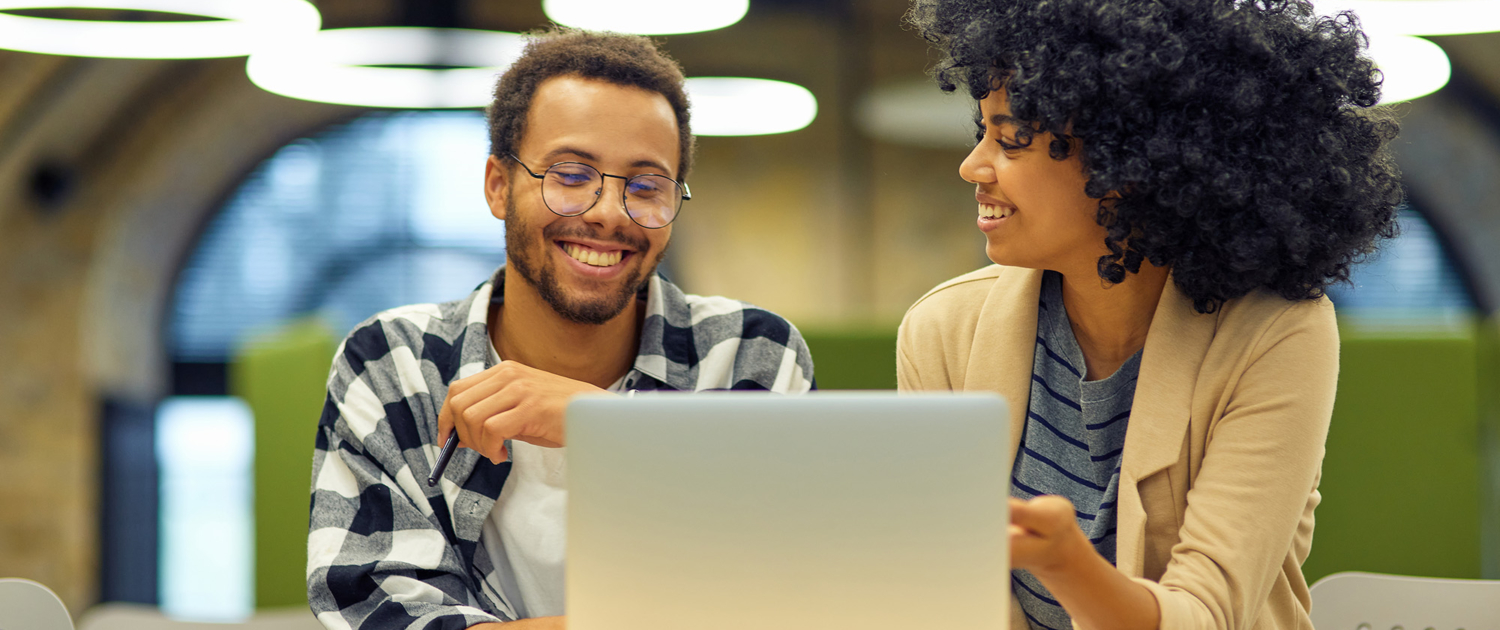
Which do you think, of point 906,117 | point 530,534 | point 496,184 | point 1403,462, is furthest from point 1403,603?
point 906,117

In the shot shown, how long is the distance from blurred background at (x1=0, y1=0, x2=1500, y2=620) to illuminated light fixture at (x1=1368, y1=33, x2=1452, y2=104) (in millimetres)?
2218

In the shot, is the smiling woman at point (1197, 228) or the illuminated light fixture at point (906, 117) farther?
the illuminated light fixture at point (906, 117)

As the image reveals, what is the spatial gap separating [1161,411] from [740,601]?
659 mm

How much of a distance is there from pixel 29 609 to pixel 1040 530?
4.01 ft

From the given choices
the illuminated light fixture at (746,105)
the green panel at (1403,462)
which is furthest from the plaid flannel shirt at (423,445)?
the illuminated light fixture at (746,105)

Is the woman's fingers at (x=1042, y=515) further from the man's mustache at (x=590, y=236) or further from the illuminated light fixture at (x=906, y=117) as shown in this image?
the illuminated light fixture at (x=906, y=117)

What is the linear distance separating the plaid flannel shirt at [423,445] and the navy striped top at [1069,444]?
0.37 m

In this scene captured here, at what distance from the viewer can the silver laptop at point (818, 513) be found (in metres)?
0.63

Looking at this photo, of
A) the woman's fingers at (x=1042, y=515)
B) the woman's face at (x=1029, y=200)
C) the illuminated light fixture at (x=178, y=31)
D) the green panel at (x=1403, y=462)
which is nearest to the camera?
the woman's fingers at (x=1042, y=515)

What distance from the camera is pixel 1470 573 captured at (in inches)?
77.0

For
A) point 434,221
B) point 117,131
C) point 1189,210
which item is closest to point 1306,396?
point 1189,210

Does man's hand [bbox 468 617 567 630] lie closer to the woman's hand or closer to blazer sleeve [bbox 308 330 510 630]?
blazer sleeve [bbox 308 330 510 630]

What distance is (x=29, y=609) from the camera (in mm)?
1285

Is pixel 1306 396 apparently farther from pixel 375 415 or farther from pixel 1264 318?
pixel 375 415
